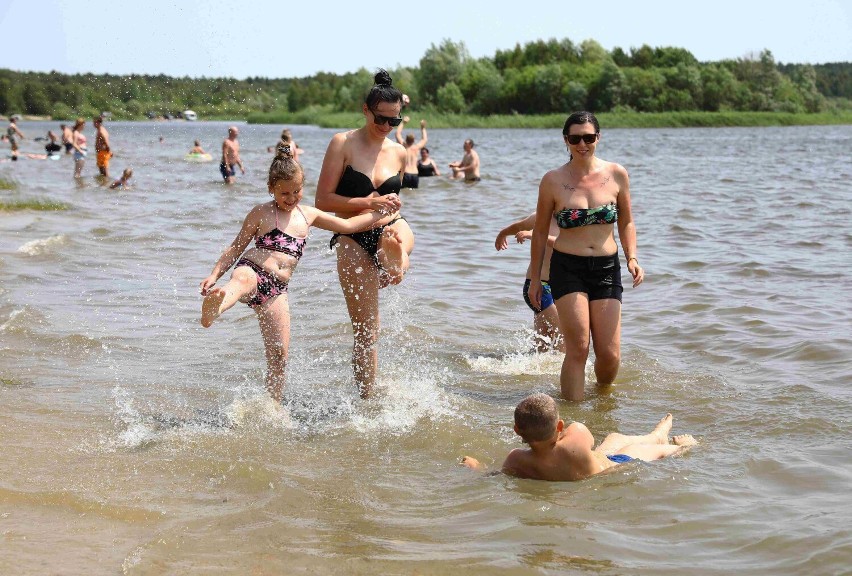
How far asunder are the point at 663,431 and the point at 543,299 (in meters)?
2.25

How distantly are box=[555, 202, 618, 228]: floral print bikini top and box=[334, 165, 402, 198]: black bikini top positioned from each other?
1196mm

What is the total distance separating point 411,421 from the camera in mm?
6297

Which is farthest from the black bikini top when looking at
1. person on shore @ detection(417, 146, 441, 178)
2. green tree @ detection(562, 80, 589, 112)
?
green tree @ detection(562, 80, 589, 112)

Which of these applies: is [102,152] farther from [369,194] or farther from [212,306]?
[212,306]

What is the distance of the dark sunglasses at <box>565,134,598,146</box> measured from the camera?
6.38m

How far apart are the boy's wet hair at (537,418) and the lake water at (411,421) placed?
29 centimetres

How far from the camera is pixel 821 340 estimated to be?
27.1 ft

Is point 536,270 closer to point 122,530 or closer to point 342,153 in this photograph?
point 342,153

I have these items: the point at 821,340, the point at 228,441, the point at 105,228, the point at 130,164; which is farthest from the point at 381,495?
the point at 130,164

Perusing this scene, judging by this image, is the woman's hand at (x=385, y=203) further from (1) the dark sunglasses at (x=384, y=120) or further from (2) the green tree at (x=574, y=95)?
(2) the green tree at (x=574, y=95)

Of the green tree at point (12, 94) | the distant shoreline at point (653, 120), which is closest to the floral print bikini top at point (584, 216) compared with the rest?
the distant shoreline at point (653, 120)

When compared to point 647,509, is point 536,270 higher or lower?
higher

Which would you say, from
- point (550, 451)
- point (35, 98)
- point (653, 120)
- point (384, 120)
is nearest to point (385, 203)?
point (384, 120)

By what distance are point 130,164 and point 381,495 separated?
108 feet
